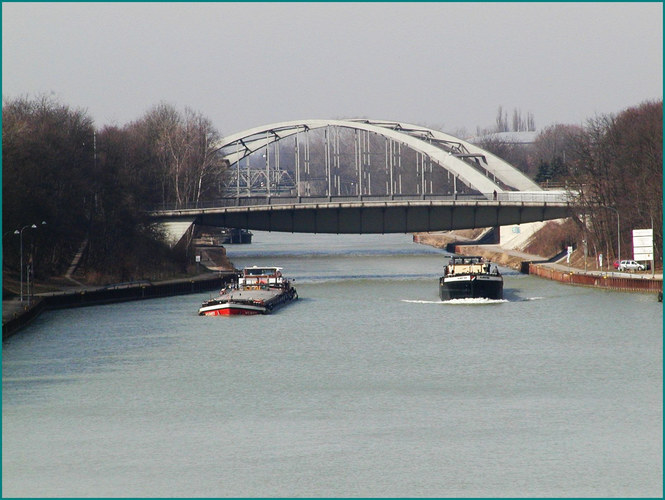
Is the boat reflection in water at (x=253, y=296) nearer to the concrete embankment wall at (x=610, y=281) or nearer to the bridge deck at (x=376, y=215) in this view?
the bridge deck at (x=376, y=215)

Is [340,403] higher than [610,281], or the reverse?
[610,281]

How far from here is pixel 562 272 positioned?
95.1 meters

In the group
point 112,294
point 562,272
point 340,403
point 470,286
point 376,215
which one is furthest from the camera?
point 376,215

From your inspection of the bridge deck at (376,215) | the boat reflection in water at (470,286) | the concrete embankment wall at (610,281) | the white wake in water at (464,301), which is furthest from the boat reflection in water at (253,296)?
the concrete embankment wall at (610,281)

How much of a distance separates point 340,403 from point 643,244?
150 ft

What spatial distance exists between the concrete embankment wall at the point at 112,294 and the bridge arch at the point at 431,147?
28.0m

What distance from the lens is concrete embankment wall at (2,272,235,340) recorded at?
221 feet

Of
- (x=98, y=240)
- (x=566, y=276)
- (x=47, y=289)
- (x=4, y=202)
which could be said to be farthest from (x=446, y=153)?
(x=4, y=202)

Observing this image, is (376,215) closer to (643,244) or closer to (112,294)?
(643,244)

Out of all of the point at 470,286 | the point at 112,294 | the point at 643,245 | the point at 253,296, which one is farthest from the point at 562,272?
the point at 112,294

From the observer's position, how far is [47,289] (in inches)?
3324

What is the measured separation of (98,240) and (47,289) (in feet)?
37.4

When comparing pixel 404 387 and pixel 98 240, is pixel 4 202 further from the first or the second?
pixel 404 387

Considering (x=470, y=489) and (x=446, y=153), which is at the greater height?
(x=446, y=153)
